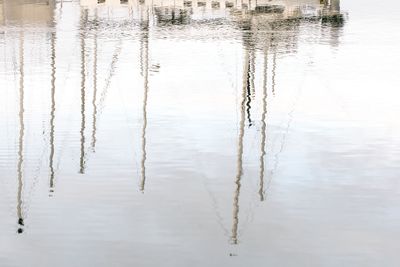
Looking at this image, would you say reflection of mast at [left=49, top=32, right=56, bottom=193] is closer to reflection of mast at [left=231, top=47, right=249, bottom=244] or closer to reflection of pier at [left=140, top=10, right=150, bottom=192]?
reflection of pier at [left=140, top=10, right=150, bottom=192]

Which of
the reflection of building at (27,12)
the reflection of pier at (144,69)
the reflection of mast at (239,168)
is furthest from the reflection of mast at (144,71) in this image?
the reflection of building at (27,12)

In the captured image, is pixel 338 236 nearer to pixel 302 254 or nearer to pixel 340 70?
pixel 302 254

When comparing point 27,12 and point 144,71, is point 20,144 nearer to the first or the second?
point 144,71

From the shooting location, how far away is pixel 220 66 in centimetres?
4959

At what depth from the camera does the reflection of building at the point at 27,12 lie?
8075 centimetres

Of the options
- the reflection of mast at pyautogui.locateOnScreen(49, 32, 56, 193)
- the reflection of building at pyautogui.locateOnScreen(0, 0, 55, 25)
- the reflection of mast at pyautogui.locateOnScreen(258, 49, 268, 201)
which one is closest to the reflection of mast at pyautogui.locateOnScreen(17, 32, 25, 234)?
the reflection of mast at pyautogui.locateOnScreen(49, 32, 56, 193)

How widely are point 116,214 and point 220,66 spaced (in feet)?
94.2

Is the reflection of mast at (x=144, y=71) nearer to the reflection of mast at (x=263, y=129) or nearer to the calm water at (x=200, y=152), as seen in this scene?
the calm water at (x=200, y=152)

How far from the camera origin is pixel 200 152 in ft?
94.0

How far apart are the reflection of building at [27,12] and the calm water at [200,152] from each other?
17.1 metres

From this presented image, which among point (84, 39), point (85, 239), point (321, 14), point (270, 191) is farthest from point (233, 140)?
point (321, 14)

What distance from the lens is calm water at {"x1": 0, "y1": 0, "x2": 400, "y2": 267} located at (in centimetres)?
1942

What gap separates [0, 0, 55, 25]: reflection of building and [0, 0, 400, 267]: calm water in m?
17.1

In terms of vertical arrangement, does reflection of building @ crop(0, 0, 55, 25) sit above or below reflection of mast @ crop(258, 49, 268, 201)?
above
